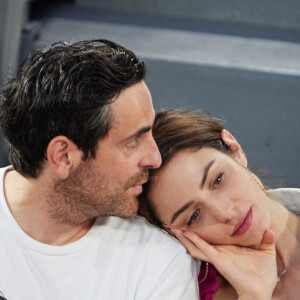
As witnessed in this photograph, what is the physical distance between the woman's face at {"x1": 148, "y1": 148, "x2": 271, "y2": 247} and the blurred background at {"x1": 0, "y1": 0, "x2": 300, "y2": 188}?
0.65 m

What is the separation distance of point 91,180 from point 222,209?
0.32m

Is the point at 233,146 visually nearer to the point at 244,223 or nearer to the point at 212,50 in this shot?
the point at 244,223

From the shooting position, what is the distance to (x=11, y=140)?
5.29ft

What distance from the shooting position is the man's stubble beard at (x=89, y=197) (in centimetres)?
157

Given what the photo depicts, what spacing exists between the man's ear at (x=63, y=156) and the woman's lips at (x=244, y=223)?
1.37 ft

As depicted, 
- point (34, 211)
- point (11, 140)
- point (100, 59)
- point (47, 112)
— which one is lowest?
point (34, 211)

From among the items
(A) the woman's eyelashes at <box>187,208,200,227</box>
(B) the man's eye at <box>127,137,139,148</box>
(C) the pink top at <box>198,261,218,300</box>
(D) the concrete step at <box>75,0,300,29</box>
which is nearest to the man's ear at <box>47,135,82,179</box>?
(B) the man's eye at <box>127,137,139,148</box>

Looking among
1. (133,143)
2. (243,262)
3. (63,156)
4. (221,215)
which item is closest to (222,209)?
(221,215)

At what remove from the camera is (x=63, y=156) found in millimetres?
1551

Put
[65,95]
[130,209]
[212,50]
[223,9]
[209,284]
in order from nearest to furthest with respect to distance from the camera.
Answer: [65,95]
[130,209]
[209,284]
[212,50]
[223,9]

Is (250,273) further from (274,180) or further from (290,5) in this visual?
(290,5)

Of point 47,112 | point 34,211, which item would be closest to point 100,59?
point 47,112

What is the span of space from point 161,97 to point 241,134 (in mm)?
314

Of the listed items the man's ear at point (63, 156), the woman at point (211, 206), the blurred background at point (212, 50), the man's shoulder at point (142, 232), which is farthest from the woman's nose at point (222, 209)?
the blurred background at point (212, 50)
